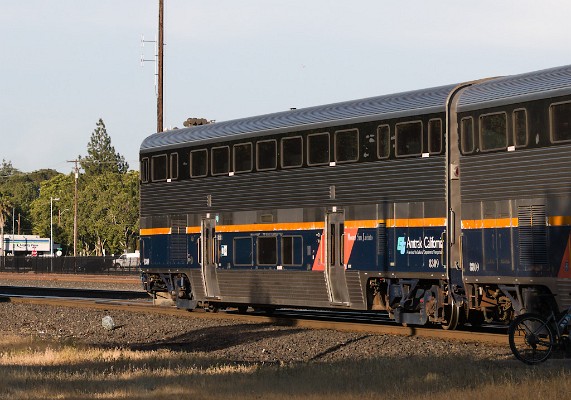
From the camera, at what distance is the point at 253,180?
27688mm

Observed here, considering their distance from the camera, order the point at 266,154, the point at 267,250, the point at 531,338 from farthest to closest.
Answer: the point at 267,250
the point at 266,154
the point at 531,338

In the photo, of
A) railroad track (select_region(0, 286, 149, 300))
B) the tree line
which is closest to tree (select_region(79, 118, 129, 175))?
the tree line

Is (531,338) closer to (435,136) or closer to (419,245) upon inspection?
(419,245)

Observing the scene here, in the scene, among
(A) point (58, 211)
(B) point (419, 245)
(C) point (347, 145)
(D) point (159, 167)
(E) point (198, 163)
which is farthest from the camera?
(A) point (58, 211)

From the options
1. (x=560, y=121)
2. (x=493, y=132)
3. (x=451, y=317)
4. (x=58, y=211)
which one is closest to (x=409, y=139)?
(x=493, y=132)

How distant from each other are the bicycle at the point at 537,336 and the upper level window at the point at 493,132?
378 centimetres

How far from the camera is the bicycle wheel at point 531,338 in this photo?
1762 cm

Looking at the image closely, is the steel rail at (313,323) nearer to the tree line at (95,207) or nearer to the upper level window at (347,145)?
the upper level window at (347,145)

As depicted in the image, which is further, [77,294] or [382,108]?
[77,294]

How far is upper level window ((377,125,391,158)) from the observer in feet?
77.8

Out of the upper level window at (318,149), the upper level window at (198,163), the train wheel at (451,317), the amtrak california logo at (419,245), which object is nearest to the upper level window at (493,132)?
the amtrak california logo at (419,245)

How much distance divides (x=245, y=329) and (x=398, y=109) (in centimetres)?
636

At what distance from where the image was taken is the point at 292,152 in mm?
26531

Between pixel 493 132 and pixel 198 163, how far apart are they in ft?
35.2
